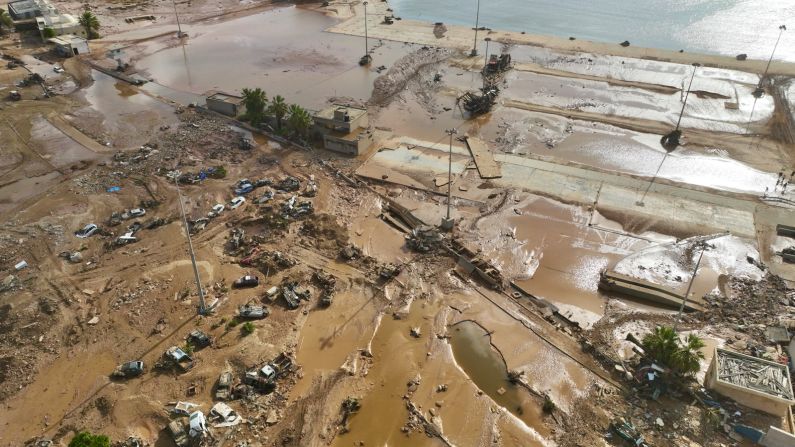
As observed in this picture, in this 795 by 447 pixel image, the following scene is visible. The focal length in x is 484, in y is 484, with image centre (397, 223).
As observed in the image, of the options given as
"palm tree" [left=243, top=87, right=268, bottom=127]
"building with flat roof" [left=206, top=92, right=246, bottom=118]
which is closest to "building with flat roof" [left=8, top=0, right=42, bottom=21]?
"building with flat roof" [left=206, top=92, right=246, bottom=118]

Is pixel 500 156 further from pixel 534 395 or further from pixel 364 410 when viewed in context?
pixel 364 410

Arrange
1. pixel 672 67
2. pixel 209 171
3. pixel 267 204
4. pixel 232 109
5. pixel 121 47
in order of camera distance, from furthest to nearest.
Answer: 1. pixel 121 47
2. pixel 672 67
3. pixel 232 109
4. pixel 209 171
5. pixel 267 204

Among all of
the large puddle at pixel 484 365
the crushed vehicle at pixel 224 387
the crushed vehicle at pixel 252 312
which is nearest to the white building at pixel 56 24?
the crushed vehicle at pixel 252 312

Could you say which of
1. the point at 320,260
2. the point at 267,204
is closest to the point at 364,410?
the point at 320,260

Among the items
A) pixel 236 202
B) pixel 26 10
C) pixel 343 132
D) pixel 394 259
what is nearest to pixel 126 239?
pixel 236 202

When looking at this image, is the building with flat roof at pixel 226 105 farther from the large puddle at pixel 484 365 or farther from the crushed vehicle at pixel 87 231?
the large puddle at pixel 484 365

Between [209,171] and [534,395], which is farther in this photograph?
[209,171]

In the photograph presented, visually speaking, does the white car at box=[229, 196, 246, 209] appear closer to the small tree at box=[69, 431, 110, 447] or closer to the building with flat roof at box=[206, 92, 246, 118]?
the building with flat roof at box=[206, 92, 246, 118]

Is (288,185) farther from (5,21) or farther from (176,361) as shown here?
(5,21)
